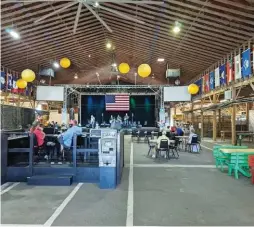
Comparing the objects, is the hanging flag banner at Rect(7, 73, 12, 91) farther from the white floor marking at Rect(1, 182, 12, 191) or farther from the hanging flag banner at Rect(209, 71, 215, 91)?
the hanging flag banner at Rect(209, 71, 215, 91)

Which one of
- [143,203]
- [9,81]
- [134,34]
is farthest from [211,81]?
[143,203]

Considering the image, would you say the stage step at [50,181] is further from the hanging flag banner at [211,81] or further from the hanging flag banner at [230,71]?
the hanging flag banner at [211,81]

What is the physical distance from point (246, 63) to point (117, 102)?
1149 cm

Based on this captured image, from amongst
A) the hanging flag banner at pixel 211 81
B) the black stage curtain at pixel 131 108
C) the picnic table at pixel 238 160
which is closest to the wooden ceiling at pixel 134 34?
the hanging flag banner at pixel 211 81

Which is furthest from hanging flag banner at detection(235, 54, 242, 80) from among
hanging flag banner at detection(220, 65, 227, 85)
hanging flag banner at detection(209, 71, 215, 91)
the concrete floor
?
the concrete floor

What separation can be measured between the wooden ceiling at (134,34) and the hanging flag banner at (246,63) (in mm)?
589

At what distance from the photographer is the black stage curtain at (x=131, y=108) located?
21875 mm

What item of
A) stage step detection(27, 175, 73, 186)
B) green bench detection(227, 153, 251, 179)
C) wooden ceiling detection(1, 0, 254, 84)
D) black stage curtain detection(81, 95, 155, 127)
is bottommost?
stage step detection(27, 175, 73, 186)

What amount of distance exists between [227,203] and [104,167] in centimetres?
220

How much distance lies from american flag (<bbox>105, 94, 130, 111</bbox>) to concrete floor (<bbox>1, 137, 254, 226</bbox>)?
46.8ft

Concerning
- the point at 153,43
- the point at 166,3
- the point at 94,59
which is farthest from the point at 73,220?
the point at 94,59

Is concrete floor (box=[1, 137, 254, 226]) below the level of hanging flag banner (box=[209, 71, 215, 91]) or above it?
→ below

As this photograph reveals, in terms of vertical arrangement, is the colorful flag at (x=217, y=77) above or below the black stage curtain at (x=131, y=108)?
above

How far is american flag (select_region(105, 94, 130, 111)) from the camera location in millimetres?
20266
